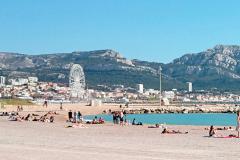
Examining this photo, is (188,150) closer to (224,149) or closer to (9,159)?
(224,149)

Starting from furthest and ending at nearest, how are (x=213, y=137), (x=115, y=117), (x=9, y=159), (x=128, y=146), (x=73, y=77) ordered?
(x=73, y=77) < (x=115, y=117) < (x=213, y=137) < (x=128, y=146) < (x=9, y=159)

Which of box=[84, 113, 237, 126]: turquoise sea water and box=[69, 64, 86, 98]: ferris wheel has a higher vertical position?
box=[69, 64, 86, 98]: ferris wheel

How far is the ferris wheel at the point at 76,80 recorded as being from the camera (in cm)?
15650

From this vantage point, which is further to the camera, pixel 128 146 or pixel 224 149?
pixel 128 146

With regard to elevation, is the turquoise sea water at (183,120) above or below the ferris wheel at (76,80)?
below

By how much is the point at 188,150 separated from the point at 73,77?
453ft

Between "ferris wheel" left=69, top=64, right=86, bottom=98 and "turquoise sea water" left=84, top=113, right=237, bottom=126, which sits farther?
"ferris wheel" left=69, top=64, right=86, bottom=98

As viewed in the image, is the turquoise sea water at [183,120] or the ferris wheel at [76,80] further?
the ferris wheel at [76,80]

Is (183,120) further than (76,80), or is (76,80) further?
(76,80)

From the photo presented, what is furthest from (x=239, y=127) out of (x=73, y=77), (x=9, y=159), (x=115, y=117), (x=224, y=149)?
(x=73, y=77)

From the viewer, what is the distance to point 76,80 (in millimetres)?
158875

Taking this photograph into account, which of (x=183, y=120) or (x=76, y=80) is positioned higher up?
(x=76, y=80)

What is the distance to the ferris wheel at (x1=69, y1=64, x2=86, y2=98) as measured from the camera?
156500 mm

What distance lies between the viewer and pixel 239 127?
3081 centimetres
